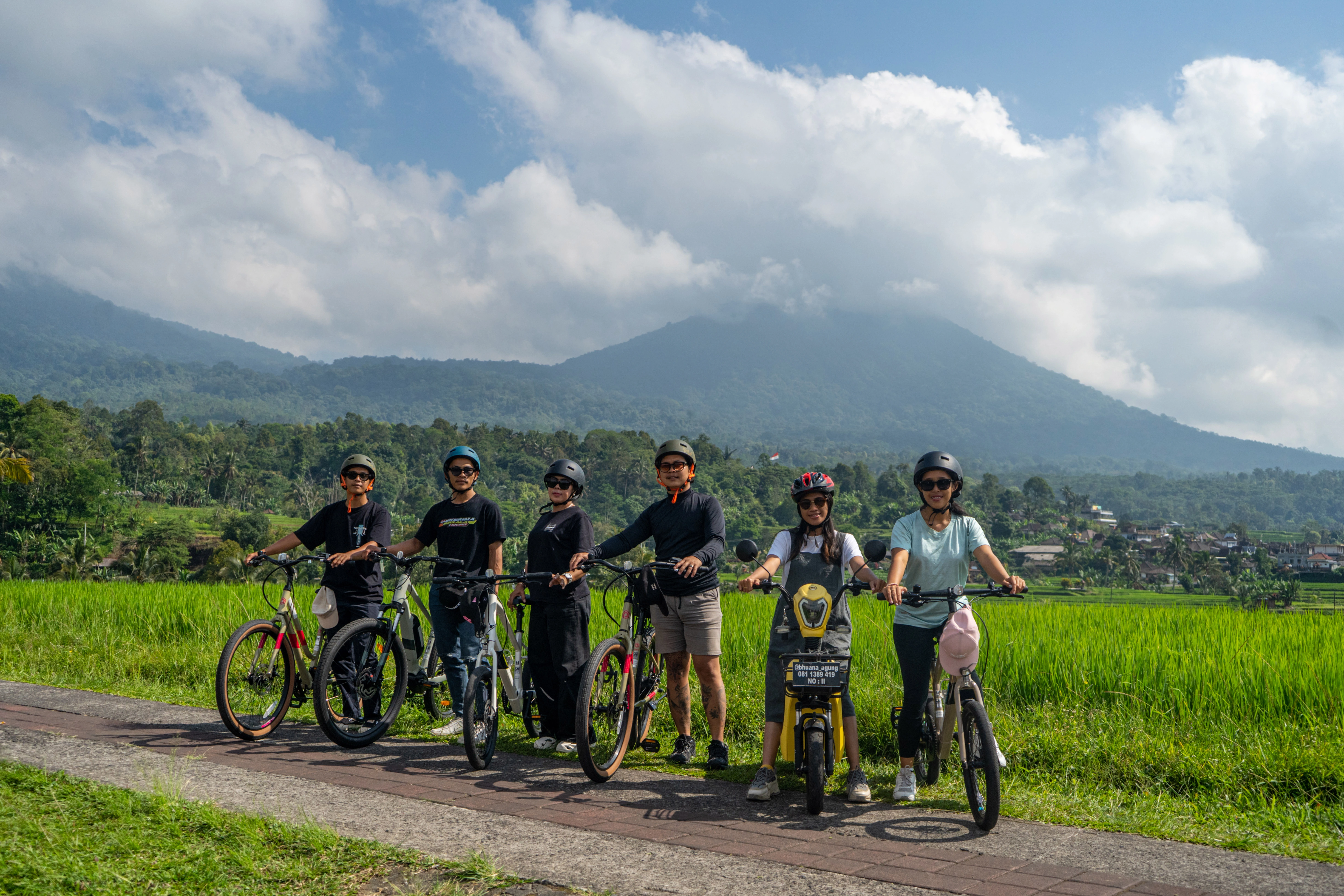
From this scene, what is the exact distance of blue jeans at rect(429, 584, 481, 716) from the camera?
261 inches

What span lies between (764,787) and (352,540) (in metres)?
3.47

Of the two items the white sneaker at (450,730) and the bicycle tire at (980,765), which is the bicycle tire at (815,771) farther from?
the white sneaker at (450,730)

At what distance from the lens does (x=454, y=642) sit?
21.9 feet

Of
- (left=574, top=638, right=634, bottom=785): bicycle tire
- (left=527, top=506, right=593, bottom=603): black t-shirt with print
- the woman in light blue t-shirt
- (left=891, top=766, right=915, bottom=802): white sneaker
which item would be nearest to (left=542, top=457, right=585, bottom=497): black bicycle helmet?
(left=527, top=506, right=593, bottom=603): black t-shirt with print

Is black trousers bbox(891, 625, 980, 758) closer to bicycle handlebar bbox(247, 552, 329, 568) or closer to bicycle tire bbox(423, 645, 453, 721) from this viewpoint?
bicycle tire bbox(423, 645, 453, 721)

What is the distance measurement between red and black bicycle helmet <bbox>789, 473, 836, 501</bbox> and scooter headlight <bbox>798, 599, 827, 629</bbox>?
552 millimetres

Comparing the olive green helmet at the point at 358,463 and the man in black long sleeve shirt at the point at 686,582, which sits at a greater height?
the olive green helmet at the point at 358,463

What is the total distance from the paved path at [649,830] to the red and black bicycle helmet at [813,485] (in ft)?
5.18

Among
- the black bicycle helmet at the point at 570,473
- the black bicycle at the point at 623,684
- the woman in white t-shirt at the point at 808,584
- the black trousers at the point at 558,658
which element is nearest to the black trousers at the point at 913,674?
the woman in white t-shirt at the point at 808,584

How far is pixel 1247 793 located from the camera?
524cm

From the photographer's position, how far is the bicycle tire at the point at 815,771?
183 inches

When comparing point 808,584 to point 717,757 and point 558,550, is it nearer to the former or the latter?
point 717,757

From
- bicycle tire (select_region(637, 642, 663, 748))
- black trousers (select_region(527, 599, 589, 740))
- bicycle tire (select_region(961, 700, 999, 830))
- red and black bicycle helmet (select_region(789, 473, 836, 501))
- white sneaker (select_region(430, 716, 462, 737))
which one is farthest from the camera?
white sneaker (select_region(430, 716, 462, 737))

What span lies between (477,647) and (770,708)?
2394 mm
